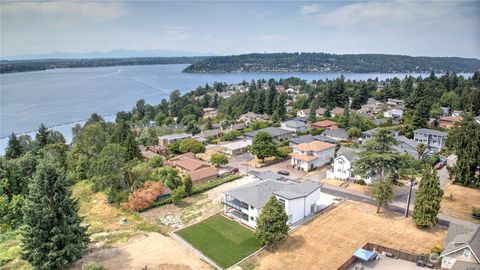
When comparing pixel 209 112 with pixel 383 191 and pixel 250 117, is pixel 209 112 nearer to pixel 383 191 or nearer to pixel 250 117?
pixel 250 117

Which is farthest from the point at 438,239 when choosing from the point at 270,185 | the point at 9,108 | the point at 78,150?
the point at 9,108

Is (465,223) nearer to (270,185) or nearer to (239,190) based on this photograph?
(270,185)

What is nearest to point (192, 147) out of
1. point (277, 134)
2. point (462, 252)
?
point (277, 134)

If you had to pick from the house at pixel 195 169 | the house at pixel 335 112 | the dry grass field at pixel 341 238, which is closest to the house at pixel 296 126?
the house at pixel 335 112

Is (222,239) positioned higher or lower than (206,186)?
higher

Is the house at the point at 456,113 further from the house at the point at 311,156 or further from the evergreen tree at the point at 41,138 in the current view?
the evergreen tree at the point at 41,138

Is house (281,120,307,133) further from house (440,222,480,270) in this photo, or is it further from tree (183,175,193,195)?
house (440,222,480,270)

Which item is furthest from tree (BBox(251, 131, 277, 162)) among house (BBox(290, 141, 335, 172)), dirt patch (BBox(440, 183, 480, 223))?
dirt patch (BBox(440, 183, 480, 223))
